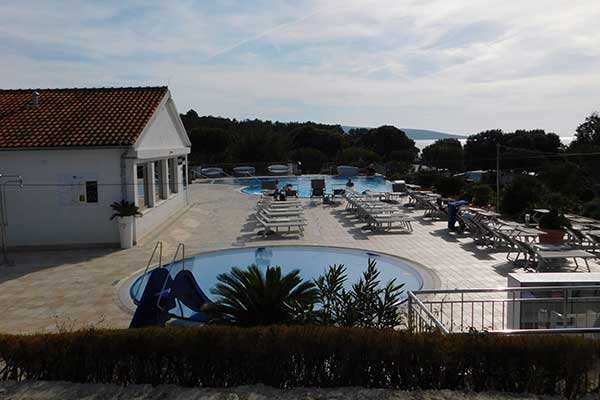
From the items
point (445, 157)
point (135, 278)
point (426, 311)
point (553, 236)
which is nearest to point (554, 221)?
point (553, 236)

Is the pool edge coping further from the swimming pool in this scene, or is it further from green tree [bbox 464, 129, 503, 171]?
green tree [bbox 464, 129, 503, 171]

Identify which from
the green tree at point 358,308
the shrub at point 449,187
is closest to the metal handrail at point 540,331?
the green tree at point 358,308

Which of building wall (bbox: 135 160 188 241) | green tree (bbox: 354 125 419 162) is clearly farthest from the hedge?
green tree (bbox: 354 125 419 162)

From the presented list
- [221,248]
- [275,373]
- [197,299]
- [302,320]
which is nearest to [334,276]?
[302,320]

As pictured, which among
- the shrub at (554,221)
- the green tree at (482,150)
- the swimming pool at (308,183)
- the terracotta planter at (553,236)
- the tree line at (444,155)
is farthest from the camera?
the green tree at (482,150)

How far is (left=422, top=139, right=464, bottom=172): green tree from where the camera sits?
45.8 m

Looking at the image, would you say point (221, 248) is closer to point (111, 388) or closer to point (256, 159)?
point (111, 388)

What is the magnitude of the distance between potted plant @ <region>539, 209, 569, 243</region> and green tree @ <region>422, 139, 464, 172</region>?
2924 cm

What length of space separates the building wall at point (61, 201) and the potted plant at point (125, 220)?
0.41 m

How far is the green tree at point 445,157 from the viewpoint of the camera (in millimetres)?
45750

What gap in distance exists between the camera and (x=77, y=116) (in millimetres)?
16547

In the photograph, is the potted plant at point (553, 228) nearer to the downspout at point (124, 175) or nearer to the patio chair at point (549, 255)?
the patio chair at point (549, 255)

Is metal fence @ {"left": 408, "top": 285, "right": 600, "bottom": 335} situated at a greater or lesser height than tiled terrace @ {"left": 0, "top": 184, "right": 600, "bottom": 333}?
greater

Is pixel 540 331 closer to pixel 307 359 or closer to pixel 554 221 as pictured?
pixel 307 359
